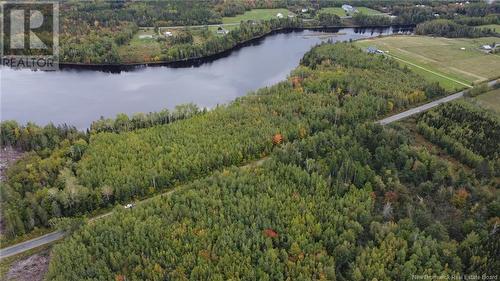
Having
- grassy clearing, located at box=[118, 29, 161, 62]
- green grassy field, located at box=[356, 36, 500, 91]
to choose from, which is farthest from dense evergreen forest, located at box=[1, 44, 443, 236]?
grassy clearing, located at box=[118, 29, 161, 62]

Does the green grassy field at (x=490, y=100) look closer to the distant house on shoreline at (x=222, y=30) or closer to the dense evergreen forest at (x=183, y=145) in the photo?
the dense evergreen forest at (x=183, y=145)

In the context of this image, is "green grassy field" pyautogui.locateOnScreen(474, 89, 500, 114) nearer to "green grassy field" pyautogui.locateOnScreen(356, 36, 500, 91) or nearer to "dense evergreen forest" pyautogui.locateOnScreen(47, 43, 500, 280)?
"green grassy field" pyautogui.locateOnScreen(356, 36, 500, 91)

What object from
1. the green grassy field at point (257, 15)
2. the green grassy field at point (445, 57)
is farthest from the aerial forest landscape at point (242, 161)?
the green grassy field at point (257, 15)

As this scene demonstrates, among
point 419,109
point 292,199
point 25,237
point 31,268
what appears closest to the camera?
point 31,268

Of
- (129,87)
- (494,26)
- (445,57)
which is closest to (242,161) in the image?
(129,87)

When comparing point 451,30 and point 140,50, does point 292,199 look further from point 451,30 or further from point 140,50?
point 451,30
